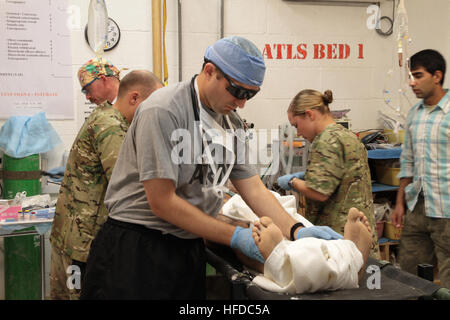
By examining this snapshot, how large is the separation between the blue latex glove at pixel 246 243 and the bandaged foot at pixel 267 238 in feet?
0.21

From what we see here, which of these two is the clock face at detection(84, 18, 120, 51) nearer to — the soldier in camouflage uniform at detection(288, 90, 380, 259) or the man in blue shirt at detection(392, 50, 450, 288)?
the soldier in camouflage uniform at detection(288, 90, 380, 259)

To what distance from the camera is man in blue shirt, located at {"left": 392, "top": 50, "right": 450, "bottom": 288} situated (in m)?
2.60

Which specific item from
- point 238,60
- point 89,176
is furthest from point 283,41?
point 238,60

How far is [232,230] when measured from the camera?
1.42 metres


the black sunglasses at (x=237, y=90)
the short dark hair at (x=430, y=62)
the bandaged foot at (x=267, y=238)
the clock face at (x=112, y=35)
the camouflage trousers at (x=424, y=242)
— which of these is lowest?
the camouflage trousers at (x=424, y=242)

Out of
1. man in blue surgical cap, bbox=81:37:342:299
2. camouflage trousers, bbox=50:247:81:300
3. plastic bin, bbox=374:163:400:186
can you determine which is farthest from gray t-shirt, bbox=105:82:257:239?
plastic bin, bbox=374:163:400:186

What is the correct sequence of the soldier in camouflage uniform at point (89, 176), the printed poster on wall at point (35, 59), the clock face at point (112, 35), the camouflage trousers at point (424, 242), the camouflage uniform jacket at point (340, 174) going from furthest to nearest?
the clock face at point (112, 35)
the printed poster on wall at point (35, 59)
the camouflage trousers at point (424, 242)
the camouflage uniform jacket at point (340, 174)
the soldier in camouflage uniform at point (89, 176)

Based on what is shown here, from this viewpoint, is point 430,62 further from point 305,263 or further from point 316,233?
point 305,263

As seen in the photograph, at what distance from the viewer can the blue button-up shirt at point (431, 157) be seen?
8.52 feet

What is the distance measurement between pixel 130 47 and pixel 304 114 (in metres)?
1.76

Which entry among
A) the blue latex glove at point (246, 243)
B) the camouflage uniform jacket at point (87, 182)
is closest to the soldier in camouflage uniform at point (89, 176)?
the camouflage uniform jacket at point (87, 182)

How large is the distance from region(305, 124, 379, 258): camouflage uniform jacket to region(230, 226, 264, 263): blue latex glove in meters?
0.85

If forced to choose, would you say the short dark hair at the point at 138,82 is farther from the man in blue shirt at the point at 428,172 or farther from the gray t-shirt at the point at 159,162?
the man in blue shirt at the point at 428,172

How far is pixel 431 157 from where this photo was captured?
2.67 meters
